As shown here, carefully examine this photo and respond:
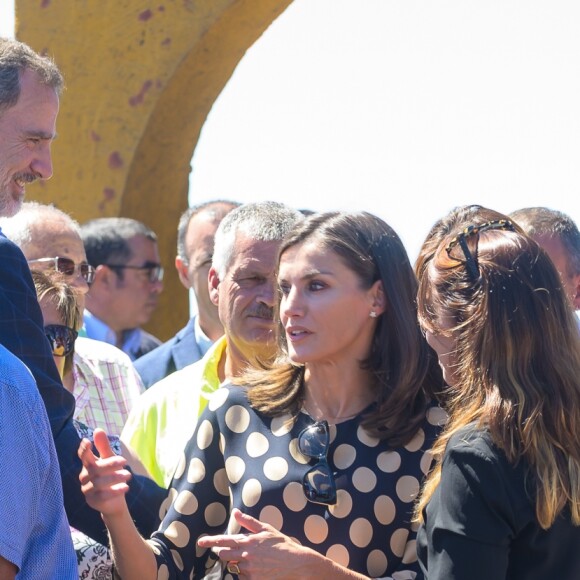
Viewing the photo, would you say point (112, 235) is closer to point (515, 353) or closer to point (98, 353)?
point (98, 353)

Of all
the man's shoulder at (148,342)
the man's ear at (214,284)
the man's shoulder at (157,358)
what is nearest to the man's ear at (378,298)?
the man's ear at (214,284)

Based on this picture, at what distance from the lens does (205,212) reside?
5.31 m

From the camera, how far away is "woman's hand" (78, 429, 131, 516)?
2.59 m

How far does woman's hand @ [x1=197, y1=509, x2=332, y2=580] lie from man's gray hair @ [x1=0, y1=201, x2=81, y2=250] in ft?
6.90

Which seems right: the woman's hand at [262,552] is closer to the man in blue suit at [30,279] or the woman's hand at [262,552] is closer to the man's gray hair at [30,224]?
the man in blue suit at [30,279]

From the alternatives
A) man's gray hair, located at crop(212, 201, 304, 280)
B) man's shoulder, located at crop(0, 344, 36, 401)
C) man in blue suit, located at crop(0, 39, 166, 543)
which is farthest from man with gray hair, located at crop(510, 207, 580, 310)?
man's shoulder, located at crop(0, 344, 36, 401)

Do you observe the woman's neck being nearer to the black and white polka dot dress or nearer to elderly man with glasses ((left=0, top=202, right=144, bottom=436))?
the black and white polka dot dress

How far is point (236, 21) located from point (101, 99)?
83 centimetres

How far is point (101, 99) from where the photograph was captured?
20.1 ft

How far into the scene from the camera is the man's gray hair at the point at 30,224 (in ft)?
14.7

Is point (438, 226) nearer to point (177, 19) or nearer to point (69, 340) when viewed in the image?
point (69, 340)

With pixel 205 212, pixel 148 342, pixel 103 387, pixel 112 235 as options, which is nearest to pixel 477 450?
pixel 103 387

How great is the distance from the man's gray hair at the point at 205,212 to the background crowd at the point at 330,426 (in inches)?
61.0

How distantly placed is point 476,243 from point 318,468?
0.68 meters
